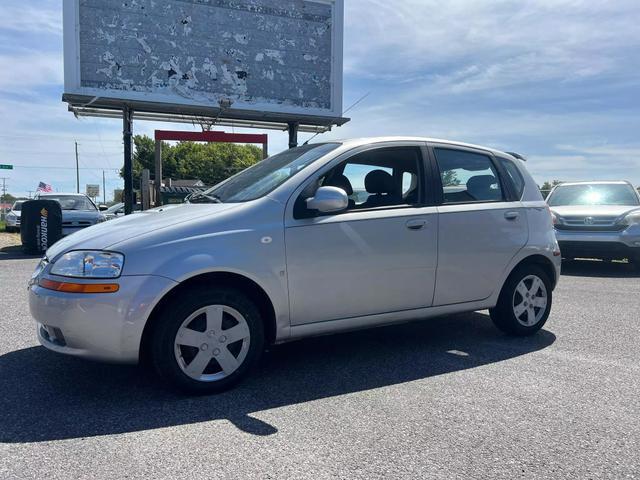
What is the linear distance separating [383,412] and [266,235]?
4.48 ft

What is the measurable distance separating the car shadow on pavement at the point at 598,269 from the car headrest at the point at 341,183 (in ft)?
21.4

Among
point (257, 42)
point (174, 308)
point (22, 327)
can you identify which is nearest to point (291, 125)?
point (257, 42)

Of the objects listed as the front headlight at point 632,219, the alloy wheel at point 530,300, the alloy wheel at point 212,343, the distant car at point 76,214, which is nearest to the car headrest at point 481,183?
the alloy wheel at point 530,300

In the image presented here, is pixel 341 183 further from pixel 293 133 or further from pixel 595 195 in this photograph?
pixel 293 133

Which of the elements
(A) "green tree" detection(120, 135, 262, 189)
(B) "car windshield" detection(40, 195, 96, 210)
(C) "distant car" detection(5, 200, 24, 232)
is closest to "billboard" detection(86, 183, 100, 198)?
(A) "green tree" detection(120, 135, 262, 189)

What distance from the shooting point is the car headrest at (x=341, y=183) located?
165 inches

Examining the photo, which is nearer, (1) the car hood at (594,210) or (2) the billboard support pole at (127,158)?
(1) the car hood at (594,210)

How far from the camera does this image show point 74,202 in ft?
49.8

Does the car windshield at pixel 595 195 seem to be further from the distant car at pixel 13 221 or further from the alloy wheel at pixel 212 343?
the distant car at pixel 13 221

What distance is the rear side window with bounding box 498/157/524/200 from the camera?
513cm

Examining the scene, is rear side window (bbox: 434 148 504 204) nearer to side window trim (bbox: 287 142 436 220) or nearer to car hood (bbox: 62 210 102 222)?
side window trim (bbox: 287 142 436 220)

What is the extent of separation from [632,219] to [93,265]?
912 cm

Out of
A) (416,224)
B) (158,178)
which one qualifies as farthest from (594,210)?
(158,178)

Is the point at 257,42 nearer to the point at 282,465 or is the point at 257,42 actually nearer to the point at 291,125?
the point at 291,125
